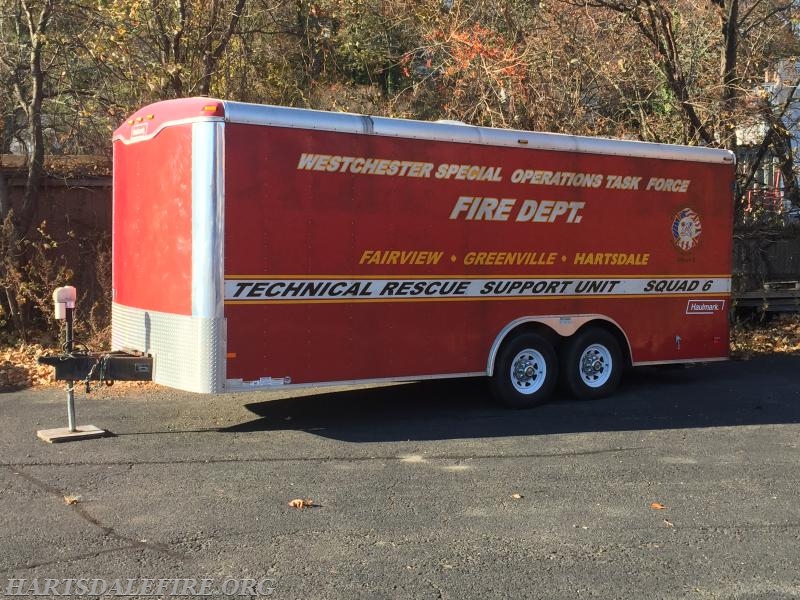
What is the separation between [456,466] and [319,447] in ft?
4.41

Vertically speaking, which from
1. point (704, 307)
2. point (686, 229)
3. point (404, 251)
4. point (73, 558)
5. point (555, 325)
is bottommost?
point (73, 558)

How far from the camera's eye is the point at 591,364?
974 cm

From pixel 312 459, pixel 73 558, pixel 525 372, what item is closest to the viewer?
pixel 73 558

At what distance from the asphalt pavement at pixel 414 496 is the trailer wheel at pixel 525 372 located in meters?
0.23

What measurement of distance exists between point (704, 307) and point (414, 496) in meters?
5.99

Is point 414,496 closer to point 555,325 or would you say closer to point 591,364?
point 555,325

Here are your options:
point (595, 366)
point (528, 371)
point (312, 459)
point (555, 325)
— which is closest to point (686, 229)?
point (595, 366)

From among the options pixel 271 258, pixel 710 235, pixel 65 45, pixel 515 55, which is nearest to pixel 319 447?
pixel 271 258

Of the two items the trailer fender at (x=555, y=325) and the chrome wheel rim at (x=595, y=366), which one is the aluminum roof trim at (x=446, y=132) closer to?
the trailer fender at (x=555, y=325)

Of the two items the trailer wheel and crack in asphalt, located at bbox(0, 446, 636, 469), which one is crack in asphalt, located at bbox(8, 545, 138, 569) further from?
the trailer wheel

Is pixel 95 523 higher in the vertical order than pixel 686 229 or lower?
lower

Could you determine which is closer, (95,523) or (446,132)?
(95,523)

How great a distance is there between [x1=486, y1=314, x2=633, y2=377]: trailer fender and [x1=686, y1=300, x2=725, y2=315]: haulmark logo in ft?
3.57

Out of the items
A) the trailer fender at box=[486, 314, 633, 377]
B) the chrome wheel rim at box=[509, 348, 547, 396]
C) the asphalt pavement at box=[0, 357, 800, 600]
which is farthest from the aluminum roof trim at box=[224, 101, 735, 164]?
the asphalt pavement at box=[0, 357, 800, 600]
